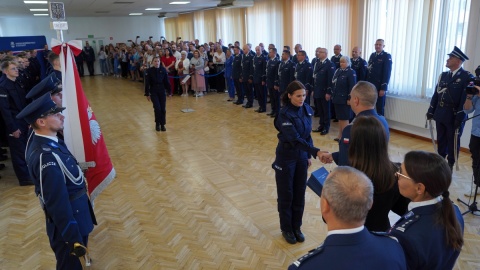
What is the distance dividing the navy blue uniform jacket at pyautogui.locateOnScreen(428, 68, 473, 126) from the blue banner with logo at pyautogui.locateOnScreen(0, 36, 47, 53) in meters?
14.7

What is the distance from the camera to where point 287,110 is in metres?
3.36

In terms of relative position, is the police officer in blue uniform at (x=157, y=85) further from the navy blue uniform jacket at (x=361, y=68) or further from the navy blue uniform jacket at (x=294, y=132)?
the navy blue uniform jacket at (x=294, y=132)

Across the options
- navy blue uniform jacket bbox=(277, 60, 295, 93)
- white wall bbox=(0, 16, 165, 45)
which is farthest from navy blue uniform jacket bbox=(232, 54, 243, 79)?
white wall bbox=(0, 16, 165, 45)

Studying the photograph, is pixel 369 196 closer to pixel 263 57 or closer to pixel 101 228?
pixel 101 228

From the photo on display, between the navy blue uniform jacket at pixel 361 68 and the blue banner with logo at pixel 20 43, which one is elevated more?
the blue banner with logo at pixel 20 43

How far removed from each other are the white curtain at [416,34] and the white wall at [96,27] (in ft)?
58.3

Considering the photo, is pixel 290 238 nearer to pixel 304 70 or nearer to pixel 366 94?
pixel 366 94

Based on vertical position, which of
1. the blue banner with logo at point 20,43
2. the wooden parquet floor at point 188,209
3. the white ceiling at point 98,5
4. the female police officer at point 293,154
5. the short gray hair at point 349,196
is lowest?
the wooden parquet floor at point 188,209

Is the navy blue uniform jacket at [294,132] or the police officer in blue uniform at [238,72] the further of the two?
the police officer in blue uniform at [238,72]

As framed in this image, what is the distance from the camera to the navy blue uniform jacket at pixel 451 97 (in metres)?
4.74

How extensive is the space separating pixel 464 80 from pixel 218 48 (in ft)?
29.5

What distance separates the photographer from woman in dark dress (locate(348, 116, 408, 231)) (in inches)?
82.4

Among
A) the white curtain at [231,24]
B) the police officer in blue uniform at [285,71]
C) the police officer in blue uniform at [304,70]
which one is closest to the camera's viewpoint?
the police officer in blue uniform at [304,70]

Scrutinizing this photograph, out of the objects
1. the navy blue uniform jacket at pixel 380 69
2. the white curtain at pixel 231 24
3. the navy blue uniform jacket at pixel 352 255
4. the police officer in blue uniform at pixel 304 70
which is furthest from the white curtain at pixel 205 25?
the navy blue uniform jacket at pixel 352 255
